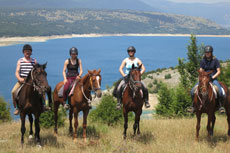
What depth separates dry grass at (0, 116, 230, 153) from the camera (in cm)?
928

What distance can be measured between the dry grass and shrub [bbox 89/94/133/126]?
1.13 metres

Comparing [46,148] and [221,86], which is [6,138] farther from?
[221,86]

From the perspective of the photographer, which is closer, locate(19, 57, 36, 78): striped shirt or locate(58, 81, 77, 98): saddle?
locate(19, 57, 36, 78): striped shirt

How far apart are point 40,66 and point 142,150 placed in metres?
4.53

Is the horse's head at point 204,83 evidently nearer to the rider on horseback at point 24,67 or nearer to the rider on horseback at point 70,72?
the rider on horseback at point 70,72

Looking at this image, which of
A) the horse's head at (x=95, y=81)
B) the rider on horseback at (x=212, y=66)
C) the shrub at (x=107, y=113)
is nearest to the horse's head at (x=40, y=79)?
the horse's head at (x=95, y=81)

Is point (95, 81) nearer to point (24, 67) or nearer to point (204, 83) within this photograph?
point (24, 67)

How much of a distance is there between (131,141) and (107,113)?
14.1 feet

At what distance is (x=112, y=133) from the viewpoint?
1200cm

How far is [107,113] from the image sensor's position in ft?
48.6

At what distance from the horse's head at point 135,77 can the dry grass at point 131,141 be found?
6.84 feet

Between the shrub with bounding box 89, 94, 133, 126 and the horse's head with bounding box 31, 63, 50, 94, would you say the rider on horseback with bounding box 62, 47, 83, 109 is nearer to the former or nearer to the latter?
the horse's head with bounding box 31, 63, 50, 94

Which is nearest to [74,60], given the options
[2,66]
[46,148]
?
[46,148]

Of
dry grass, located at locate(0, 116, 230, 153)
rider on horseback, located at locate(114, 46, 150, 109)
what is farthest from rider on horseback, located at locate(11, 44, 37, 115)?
rider on horseback, located at locate(114, 46, 150, 109)
